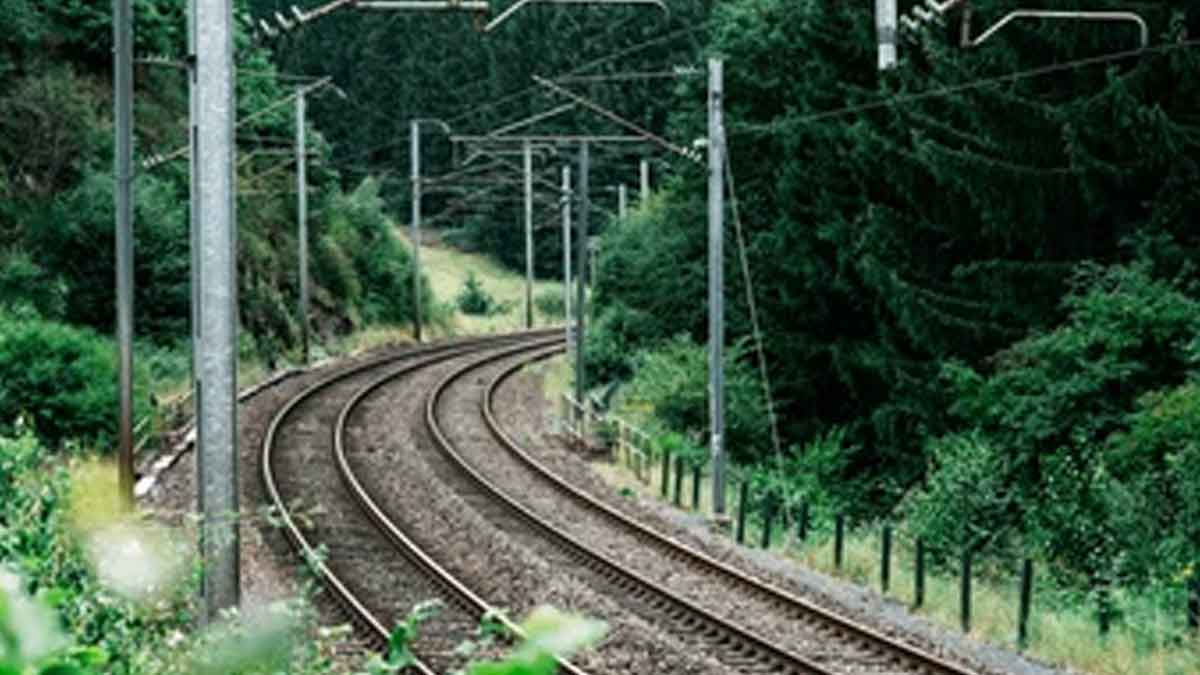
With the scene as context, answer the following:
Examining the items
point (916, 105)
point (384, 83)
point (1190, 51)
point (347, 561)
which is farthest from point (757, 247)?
point (384, 83)

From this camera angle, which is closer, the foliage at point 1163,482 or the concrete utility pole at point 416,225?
the foliage at point 1163,482

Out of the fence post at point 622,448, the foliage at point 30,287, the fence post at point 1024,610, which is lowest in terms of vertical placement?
the fence post at point 622,448

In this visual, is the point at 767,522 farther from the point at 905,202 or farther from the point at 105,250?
the point at 105,250

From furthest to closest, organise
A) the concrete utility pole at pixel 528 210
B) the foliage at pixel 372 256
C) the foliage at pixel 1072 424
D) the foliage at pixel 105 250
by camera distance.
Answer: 1. the foliage at pixel 372 256
2. the concrete utility pole at pixel 528 210
3. the foliage at pixel 105 250
4. the foliage at pixel 1072 424

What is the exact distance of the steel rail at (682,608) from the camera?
57.0 feet

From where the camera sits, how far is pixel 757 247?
4125 centimetres

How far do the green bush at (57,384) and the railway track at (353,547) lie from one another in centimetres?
278

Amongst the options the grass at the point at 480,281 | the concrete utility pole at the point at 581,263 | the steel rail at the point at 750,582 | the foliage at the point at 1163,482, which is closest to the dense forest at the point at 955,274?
the foliage at the point at 1163,482

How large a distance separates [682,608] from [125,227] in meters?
7.89

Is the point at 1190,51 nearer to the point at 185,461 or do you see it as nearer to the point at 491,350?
the point at 185,461

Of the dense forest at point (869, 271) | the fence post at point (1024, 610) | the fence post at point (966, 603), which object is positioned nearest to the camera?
the fence post at point (1024, 610)

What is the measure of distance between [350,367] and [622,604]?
109ft

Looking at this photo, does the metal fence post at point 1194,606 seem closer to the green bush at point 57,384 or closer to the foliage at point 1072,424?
the foliage at point 1072,424

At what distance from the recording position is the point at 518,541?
969 inches
